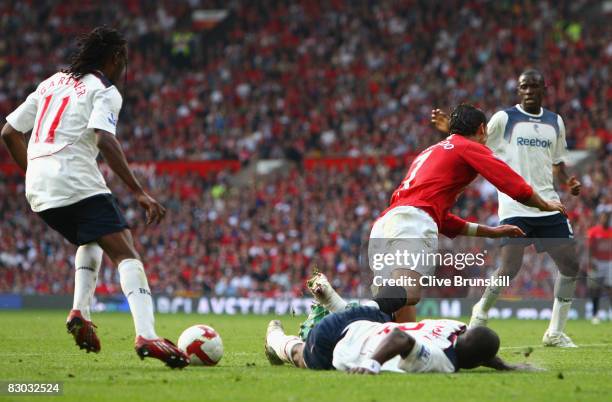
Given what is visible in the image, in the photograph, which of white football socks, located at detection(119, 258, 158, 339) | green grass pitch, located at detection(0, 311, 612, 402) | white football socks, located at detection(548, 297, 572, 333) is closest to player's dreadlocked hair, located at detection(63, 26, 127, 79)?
white football socks, located at detection(119, 258, 158, 339)

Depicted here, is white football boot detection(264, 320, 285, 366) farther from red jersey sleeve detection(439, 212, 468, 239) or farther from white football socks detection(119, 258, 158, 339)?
red jersey sleeve detection(439, 212, 468, 239)

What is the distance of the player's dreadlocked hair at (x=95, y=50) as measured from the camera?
8.91 m

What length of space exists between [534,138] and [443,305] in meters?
11.2

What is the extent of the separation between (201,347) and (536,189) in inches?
184

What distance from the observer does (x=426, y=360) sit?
7.95 meters

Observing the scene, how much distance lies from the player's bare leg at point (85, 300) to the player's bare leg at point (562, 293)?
5329 millimetres

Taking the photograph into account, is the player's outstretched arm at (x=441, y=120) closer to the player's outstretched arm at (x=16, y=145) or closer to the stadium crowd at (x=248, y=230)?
the player's outstretched arm at (x=16, y=145)

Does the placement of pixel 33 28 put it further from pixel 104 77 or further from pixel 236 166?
pixel 104 77

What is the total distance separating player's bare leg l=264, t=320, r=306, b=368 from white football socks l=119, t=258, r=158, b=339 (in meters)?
1.12

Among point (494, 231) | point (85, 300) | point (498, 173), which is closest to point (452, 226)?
point (494, 231)

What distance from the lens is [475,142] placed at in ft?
31.1

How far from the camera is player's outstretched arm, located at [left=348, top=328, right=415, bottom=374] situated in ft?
24.5

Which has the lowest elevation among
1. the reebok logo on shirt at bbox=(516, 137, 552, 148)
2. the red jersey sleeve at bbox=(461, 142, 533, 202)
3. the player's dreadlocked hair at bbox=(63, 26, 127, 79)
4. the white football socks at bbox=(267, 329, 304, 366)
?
the white football socks at bbox=(267, 329, 304, 366)

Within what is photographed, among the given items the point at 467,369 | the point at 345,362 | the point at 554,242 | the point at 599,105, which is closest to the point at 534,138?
the point at 554,242
